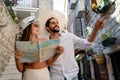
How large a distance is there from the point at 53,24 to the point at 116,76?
292 cm

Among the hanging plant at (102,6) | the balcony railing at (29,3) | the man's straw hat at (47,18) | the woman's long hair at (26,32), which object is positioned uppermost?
the balcony railing at (29,3)

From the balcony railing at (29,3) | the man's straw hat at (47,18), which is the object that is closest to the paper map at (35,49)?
the man's straw hat at (47,18)

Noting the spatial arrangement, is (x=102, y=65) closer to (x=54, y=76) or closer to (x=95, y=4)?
(x=95, y=4)

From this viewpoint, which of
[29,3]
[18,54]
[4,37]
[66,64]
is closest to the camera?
[18,54]

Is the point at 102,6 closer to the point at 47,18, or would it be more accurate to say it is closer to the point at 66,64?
the point at 47,18

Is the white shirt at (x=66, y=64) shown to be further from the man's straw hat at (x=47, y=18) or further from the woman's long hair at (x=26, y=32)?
the woman's long hair at (x=26, y=32)

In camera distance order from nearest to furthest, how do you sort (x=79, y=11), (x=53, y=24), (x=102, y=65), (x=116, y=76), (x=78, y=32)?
1. (x=53, y=24)
2. (x=116, y=76)
3. (x=102, y=65)
4. (x=79, y=11)
5. (x=78, y=32)

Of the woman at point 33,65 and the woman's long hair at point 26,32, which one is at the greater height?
the woman's long hair at point 26,32

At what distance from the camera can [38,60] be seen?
6.59ft

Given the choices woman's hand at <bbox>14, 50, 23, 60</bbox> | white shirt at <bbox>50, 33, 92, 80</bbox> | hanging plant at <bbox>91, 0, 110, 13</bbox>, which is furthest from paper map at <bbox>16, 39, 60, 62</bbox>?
hanging plant at <bbox>91, 0, 110, 13</bbox>

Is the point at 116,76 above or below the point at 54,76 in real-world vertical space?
below

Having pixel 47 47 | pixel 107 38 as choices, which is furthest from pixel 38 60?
pixel 107 38

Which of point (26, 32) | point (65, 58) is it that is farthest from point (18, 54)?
point (65, 58)

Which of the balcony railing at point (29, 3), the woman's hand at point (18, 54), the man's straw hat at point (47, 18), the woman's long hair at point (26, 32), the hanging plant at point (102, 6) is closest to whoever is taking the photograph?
the woman's hand at point (18, 54)
